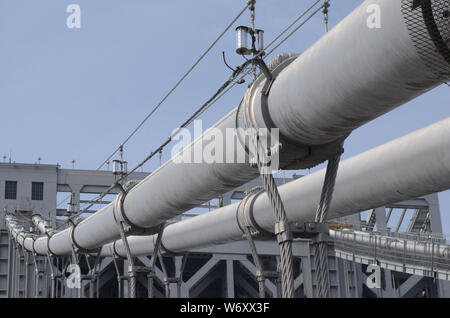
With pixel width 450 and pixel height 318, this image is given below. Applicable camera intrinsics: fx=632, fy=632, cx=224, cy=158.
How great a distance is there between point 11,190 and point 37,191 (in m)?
2.23

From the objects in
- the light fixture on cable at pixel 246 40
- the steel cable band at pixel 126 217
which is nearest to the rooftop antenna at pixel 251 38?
the light fixture on cable at pixel 246 40

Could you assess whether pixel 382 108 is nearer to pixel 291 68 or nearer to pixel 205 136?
pixel 291 68

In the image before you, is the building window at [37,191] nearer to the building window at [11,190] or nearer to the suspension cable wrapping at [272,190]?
the building window at [11,190]

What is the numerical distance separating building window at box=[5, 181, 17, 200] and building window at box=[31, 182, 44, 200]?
1534 mm

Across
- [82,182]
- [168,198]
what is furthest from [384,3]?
[82,182]

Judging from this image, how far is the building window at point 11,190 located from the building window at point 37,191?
1.53 meters

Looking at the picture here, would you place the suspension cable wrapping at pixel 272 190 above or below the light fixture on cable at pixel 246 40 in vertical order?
below

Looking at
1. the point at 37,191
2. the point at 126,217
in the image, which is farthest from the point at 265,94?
the point at 37,191

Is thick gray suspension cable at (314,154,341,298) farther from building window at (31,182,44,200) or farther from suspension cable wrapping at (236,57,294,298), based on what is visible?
building window at (31,182,44,200)

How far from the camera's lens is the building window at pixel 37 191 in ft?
186

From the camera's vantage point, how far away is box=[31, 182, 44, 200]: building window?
56.6 m

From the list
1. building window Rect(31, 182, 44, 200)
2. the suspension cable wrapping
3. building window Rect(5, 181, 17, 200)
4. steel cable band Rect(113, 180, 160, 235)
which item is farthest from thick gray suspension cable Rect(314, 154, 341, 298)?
building window Rect(5, 181, 17, 200)

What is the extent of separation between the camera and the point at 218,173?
38.4 feet
